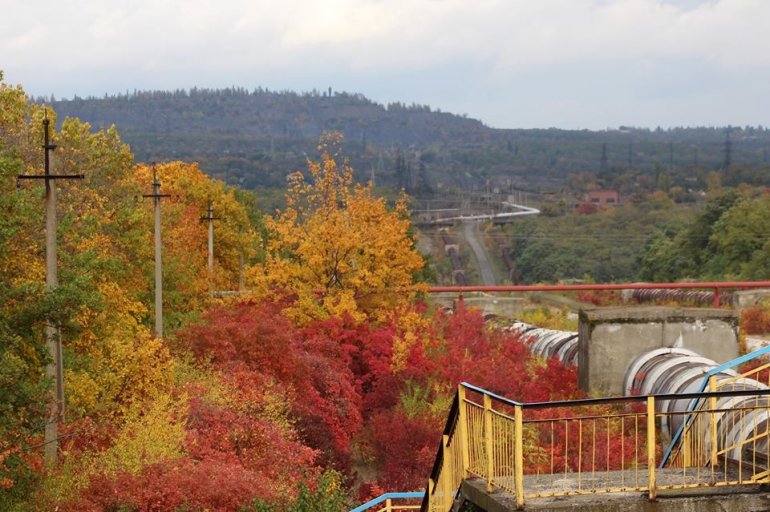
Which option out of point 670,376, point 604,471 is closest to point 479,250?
point 670,376

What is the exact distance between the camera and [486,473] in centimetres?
1105

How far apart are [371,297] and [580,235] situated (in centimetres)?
10418

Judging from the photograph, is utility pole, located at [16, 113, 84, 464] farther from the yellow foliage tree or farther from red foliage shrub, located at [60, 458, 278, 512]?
the yellow foliage tree

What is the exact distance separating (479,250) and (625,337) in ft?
394

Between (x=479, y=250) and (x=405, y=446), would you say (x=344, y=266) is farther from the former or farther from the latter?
(x=479, y=250)

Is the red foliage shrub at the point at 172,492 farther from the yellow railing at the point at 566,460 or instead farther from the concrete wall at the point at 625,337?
the concrete wall at the point at 625,337

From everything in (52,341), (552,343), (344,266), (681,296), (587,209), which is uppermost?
(344,266)

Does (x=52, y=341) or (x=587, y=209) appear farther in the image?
(x=587, y=209)

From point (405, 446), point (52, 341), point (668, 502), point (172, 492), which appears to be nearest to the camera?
point (668, 502)

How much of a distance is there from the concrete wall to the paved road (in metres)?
97.2

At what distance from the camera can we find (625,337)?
93.8 ft

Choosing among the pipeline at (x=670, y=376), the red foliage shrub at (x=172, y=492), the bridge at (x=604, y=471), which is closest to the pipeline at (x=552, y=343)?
the pipeline at (x=670, y=376)

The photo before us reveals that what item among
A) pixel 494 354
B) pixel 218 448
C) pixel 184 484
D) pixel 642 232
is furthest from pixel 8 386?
pixel 642 232

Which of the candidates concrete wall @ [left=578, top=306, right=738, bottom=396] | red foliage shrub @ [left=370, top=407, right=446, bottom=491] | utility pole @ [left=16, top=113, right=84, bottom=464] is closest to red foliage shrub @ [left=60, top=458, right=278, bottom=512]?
utility pole @ [left=16, top=113, right=84, bottom=464]
